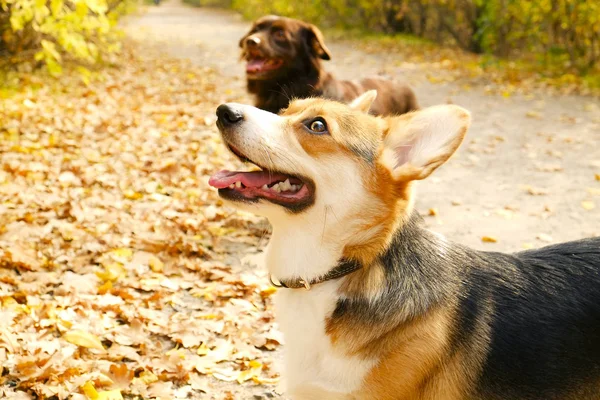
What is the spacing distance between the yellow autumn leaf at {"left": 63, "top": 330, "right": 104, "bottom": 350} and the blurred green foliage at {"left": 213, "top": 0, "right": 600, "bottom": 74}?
35.2 ft

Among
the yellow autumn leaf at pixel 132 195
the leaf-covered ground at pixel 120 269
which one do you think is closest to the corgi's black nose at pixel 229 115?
the leaf-covered ground at pixel 120 269

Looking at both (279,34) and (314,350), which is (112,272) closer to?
(314,350)

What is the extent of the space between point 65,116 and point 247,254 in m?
4.78

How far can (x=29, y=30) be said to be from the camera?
9.05 m

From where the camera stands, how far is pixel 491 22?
13820 millimetres

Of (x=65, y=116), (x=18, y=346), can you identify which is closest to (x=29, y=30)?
(x=65, y=116)

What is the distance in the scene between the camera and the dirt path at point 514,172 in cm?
562

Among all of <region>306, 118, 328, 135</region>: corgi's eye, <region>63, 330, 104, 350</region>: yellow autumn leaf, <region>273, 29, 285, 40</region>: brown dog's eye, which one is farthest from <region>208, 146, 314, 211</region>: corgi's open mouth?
<region>273, 29, 285, 40</region>: brown dog's eye

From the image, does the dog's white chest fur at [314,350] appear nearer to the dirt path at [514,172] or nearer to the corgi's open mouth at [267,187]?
the corgi's open mouth at [267,187]

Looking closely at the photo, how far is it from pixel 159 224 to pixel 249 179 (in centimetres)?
278

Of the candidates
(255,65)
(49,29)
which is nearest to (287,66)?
(255,65)

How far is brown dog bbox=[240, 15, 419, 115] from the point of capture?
5734 mm

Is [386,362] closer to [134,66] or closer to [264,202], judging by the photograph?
[264,202]

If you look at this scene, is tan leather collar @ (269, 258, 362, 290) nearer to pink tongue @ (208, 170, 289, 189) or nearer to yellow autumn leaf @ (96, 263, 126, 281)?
pink tongue @ (208, 170, 289, 189)
